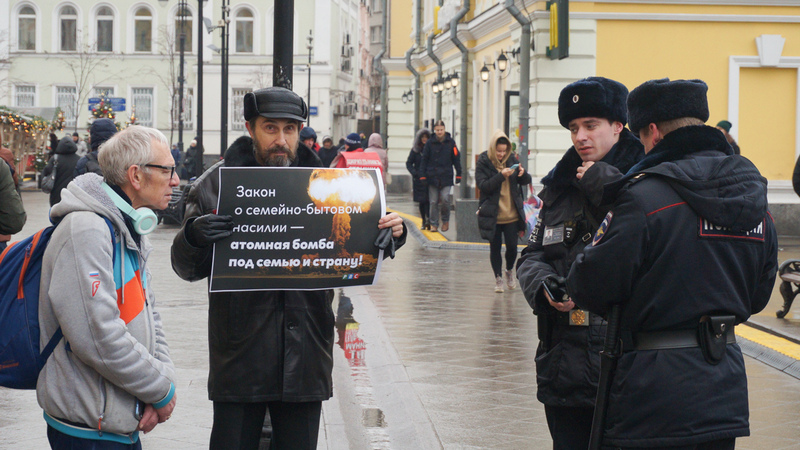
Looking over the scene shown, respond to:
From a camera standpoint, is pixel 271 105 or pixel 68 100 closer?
pixel 271 105

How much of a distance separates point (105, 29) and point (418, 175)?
133ft

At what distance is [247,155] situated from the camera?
4035mm

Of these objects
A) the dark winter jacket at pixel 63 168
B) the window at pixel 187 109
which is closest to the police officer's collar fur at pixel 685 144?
the dark winter jacket at pixel 63 168

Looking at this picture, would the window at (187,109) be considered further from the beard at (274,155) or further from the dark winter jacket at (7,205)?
the beard at (274,155)

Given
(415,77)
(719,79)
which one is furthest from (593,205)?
(415,77)

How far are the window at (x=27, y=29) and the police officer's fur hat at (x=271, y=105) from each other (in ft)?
183

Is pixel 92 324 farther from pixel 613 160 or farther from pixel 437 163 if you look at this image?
pixel 437 163

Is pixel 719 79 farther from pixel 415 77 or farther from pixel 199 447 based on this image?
pixel 415 77

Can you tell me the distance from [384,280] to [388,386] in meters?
6.05

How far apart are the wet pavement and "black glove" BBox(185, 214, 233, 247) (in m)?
2.30

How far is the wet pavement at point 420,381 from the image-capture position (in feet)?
19.6

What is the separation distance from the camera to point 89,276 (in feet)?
9.89

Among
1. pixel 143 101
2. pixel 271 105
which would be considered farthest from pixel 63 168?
pixel 143 101

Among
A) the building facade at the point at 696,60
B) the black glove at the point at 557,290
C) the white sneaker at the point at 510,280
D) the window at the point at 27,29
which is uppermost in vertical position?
the window at the point at 27,29
